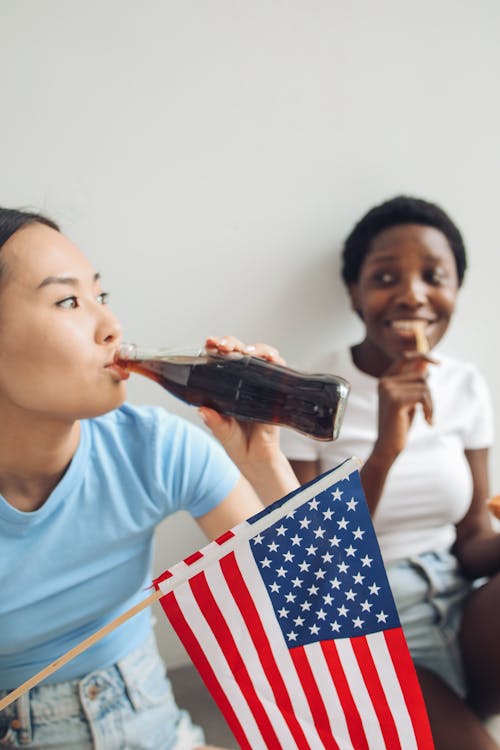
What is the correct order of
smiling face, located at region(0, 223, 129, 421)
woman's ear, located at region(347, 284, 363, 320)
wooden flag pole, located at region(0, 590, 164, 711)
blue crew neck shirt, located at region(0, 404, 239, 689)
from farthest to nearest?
1. woman's ear, located at region(347, 284, 363, 320)
2. blue crew neck shirt, located at region(0, 404, 239, 689)
3. smiling face, located at region(0, 223, 129, 421)
4. wooden flag pole, located at region(0, 590, 164, 711)

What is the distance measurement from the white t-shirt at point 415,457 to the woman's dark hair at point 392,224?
0.65ft

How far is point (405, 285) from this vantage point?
118 centimetres

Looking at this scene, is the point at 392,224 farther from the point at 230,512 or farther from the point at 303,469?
the point at 230,512

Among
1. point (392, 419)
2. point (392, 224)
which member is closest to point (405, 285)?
point (392, 224)

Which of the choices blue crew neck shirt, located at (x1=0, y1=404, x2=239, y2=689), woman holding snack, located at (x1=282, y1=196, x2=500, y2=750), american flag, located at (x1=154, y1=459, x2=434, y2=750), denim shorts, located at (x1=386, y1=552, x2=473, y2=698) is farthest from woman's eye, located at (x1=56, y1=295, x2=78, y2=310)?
denim shorts, located at (x1=386, y1=552, x2=473, y2=698)

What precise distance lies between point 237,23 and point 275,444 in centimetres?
81

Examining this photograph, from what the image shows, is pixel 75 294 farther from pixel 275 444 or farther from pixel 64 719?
pixel 64 719

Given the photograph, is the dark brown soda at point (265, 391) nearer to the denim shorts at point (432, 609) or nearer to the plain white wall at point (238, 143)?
the plain white wall at point (238, 143)

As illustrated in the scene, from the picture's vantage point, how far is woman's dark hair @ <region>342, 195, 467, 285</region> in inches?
48.4

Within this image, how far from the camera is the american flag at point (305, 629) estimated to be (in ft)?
2.18

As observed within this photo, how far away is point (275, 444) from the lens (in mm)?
857

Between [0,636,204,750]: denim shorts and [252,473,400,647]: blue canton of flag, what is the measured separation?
38cm

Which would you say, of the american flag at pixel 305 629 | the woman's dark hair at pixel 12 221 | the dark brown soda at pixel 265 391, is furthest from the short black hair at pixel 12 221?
the american flag at pixel 305 629

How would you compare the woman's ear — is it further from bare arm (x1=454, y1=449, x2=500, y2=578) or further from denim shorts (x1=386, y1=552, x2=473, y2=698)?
denim shorts (x1=386, y1=552, x2=473, y2=698)
